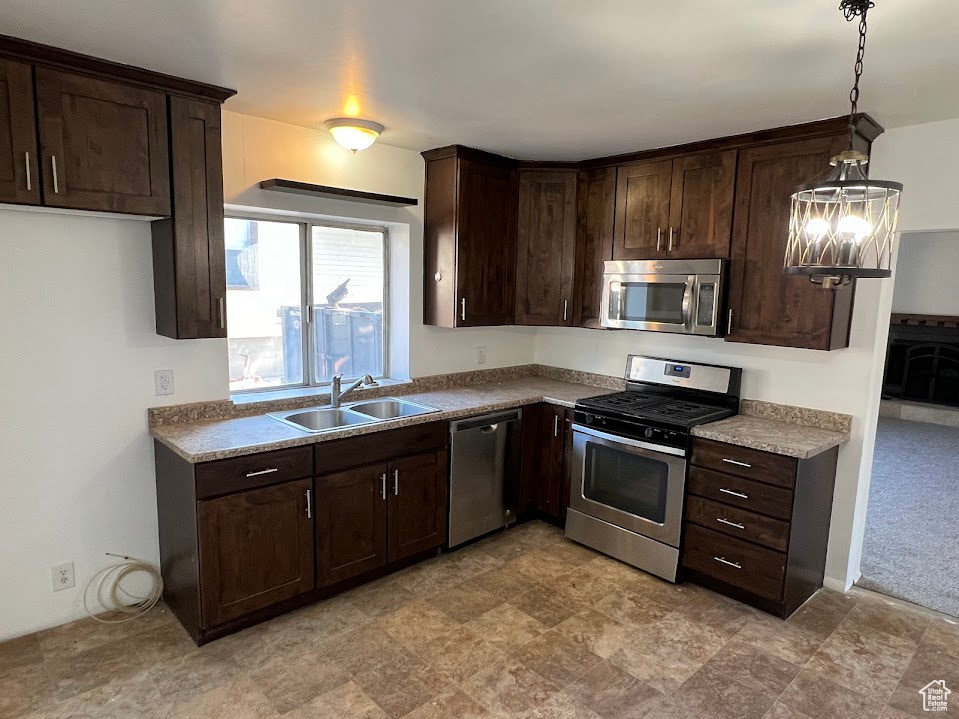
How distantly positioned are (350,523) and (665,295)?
2.19 m

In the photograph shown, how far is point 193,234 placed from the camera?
8.50 ft

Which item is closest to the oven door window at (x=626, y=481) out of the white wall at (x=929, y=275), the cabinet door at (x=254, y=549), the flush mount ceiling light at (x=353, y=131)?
the cabinet door at (x=254, y=549)

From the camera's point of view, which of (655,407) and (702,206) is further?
(655,407)

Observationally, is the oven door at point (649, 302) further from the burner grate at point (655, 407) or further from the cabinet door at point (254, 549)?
the cabinet door at point (254, 549)

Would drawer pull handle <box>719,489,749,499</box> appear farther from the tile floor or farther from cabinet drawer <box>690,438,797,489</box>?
the tile floor

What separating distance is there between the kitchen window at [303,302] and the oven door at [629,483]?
4.80ft

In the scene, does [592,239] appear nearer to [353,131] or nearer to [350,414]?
[353,131]

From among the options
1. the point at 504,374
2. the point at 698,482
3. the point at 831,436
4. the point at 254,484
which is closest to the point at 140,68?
the point at 254,484

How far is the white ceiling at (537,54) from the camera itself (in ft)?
5.89

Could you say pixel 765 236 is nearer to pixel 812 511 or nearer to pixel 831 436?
pixel 831 436

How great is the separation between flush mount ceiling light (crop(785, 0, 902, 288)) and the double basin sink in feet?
6.89

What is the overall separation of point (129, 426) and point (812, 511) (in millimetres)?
3401

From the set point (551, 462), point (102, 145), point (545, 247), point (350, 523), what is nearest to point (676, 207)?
point (545, 247)

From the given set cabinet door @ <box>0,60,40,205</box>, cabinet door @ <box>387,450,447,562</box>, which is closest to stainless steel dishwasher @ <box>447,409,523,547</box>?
cabinet door @ <box>387,450,447,562</box>
